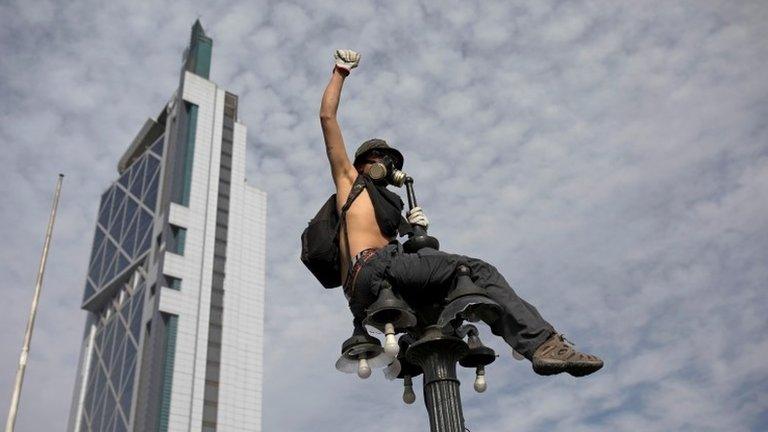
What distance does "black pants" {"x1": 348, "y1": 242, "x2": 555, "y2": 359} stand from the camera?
A: 4484mm

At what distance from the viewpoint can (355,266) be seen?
504cm

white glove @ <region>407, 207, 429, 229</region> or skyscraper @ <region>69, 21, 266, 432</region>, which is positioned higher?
skyscraper @ <region>69, 21, 266, 432</region>

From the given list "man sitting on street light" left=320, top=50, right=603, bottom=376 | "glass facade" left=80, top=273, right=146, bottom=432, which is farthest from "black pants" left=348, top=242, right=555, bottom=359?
"glass facade" left=80, top=273, right=146, bottom=432

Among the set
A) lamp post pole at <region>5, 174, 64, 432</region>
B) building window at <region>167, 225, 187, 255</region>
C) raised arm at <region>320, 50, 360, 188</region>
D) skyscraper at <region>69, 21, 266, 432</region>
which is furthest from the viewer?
building window at <region>167, 225, 187, 255</region>

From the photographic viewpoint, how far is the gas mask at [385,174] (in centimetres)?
562

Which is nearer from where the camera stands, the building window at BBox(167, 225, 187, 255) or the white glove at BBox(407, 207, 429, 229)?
the white glove at BBox(407, 207, 429, 229)

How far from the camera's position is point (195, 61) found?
80250 mm

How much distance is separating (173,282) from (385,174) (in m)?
60.7

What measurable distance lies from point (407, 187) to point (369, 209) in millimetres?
368

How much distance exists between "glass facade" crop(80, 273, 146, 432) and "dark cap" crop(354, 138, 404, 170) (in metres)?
64.0

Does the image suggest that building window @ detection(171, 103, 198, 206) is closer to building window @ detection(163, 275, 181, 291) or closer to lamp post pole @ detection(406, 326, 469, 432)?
building window @ detection(163, 275, 181, 291)

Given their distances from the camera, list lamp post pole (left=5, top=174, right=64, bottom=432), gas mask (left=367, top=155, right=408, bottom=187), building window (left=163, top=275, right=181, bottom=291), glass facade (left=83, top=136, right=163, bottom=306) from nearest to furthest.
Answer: gas mask (left=367, top=155, right=408, bottom=187)
lamp post pole (left=5, top=174, right=64, bottom=432)
building window (left=163, top=275, right=181, bottom=291)
glass facade (left=83, top=136, right=163, bottom=306)

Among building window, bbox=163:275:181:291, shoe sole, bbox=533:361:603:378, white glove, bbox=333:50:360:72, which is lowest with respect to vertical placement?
shoe sole, bbox=533:361:603:378

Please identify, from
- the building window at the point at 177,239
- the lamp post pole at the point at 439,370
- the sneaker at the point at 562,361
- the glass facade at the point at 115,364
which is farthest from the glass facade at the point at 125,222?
the sneaker at the point at 562,361
